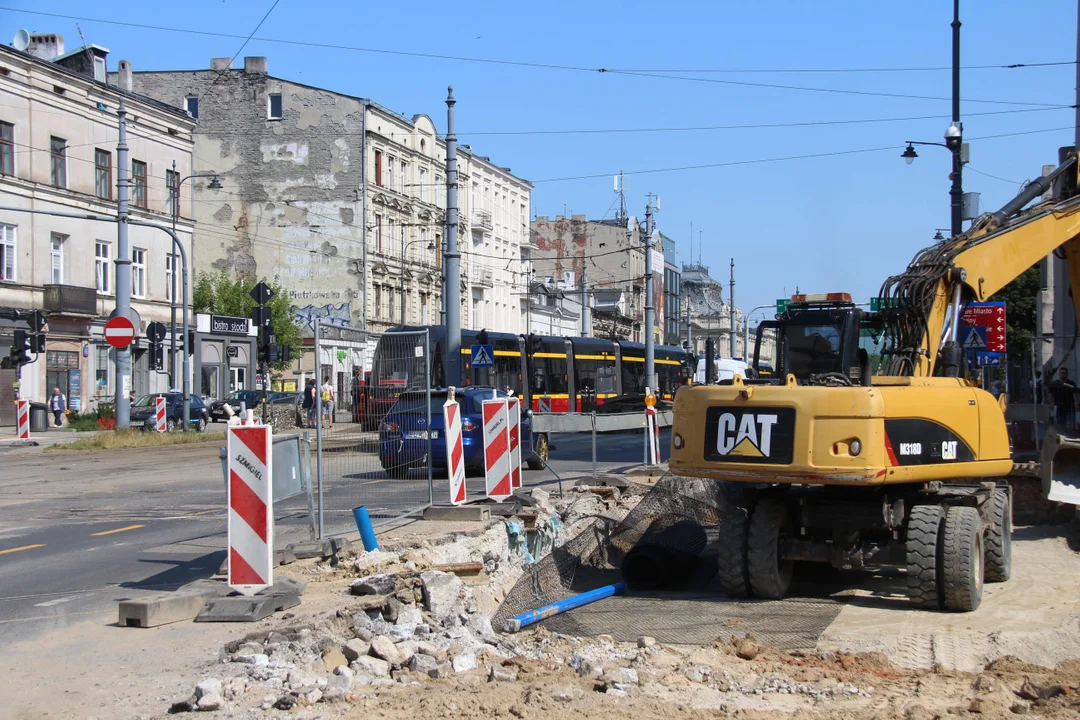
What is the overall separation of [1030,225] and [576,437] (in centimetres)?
2305

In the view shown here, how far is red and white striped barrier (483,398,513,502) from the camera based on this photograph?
42.6 ft

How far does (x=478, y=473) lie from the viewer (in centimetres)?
1888

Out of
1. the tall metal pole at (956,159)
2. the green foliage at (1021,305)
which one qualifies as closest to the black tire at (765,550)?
the tall metal pole at (956,159)

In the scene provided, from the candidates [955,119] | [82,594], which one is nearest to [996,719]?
[82,594]

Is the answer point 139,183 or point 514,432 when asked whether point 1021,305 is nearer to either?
point 139,183

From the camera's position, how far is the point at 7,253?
130ft

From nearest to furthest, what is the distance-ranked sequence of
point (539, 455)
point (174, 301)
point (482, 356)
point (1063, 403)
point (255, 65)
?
point (539, 455)
point (1063, 403)
point (482, 356)
point (174, 301)
point (255, 65)

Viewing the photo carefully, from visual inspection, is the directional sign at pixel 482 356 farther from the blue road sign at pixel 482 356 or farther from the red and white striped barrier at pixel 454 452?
the red and white striped barrier at pixel 454 452

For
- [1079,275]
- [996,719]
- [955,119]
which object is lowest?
[996,719]

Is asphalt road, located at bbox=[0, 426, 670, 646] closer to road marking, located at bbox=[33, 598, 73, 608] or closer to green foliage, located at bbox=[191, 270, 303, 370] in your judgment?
road marking, located at bbox=[33, 598, 73, 608]

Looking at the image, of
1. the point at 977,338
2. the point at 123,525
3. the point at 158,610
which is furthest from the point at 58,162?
the point at 158,610

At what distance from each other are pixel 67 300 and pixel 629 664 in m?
37.6

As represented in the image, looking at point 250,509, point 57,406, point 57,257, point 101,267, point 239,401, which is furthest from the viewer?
point 239,401

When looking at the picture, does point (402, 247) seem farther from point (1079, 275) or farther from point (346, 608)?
point (346, 608)
